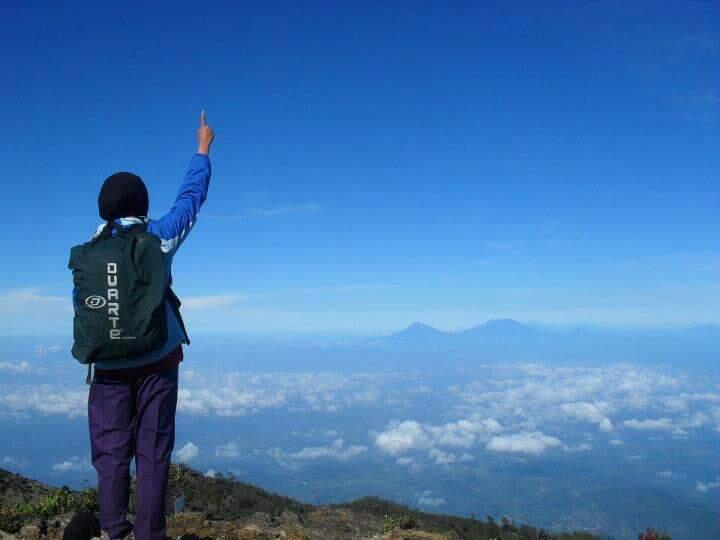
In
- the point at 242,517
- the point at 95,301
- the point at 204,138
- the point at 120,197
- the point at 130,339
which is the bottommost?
the point at 242,517

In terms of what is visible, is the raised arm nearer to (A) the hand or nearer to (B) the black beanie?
(A) the hand

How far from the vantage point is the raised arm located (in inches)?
144

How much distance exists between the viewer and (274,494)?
1550 cm

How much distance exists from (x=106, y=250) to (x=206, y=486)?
12.3 metres

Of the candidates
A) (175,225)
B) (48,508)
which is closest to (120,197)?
(175,225)

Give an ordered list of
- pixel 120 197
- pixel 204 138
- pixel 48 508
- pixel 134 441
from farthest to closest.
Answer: pixel 48 508
pixel 204 138
pixel 134 441
pixel 120 197

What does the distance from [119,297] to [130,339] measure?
1.00 ft

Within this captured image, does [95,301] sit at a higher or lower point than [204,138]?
lower

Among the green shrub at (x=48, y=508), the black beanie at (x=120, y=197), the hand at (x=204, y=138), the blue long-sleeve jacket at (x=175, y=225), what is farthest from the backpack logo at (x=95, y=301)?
the green shrub at (x=48, y=508)

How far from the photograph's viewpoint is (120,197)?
3.65 meters

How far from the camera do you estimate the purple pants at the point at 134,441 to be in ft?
12.0

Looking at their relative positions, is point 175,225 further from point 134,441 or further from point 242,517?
point 242,517

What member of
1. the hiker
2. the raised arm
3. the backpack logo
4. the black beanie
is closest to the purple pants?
the hiker

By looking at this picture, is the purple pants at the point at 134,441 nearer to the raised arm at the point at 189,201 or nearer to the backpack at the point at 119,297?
the backpack at the point at 119,297
